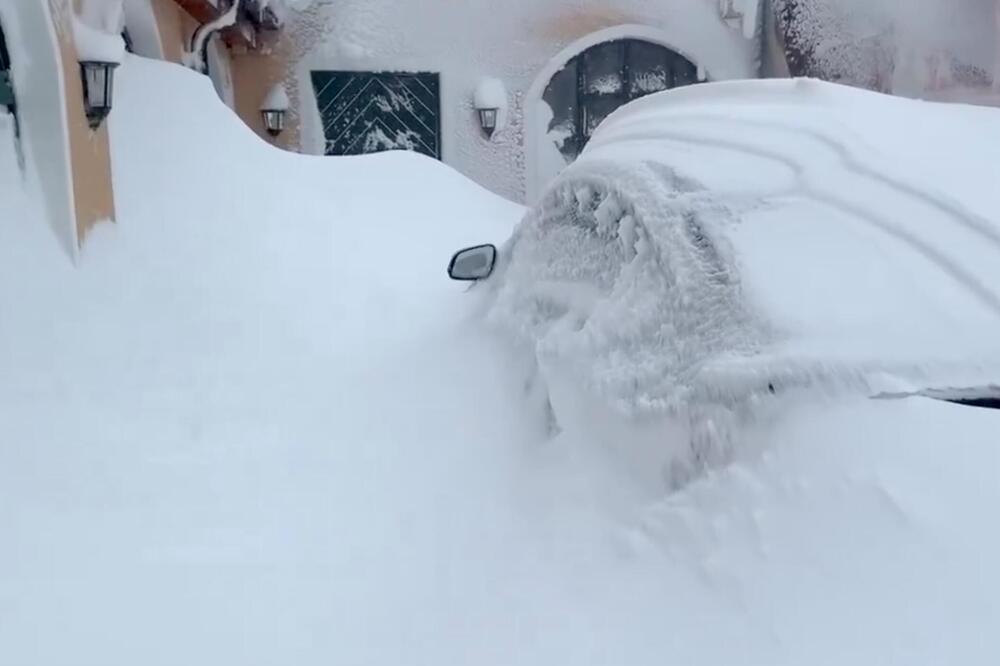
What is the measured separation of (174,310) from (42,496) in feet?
4.27

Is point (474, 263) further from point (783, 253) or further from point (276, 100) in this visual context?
point (276, 100)

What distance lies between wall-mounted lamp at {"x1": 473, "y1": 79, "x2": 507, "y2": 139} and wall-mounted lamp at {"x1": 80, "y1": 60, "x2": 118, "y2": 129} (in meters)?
5.88

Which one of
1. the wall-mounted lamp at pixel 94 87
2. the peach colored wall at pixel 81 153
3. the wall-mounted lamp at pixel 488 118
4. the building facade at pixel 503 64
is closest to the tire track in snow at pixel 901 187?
the peach colored wall at pixel 81 153

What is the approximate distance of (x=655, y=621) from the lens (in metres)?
1.32

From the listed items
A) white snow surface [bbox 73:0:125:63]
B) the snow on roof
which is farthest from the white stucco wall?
the snow on roof

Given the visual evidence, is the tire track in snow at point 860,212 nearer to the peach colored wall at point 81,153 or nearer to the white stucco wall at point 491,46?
the peach colored wall at point 81,153

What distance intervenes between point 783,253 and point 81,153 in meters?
3.14

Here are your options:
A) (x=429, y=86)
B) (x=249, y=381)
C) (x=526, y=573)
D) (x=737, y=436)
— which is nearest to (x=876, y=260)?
(x=737, y=436)

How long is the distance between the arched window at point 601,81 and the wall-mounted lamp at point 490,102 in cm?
49

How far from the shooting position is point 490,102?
967 centimetres

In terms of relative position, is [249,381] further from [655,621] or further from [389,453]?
[655,621]

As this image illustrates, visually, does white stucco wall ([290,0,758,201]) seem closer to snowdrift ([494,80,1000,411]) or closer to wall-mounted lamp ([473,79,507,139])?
wall-mounted lamp ([473,79,507,139])

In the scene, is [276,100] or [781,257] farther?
[276,100]

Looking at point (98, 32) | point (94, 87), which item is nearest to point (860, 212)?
point (94, 87)
